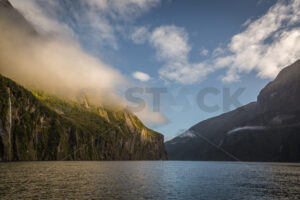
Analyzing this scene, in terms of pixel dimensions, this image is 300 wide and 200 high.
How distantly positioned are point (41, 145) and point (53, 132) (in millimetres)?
19378

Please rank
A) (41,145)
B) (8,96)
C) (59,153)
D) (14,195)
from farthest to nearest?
1. (59,153)
2. (41,145)
3. (8,96)
4. (14,195)

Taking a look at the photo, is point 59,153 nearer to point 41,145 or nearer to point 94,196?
point 41,145

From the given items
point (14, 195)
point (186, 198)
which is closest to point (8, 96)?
point (14, 195)

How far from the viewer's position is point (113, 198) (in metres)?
26.7

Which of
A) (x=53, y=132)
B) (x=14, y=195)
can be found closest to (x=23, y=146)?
(x=53, y=132)

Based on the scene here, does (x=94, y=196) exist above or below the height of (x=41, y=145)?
below

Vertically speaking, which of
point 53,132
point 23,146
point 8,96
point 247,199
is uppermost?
point 8,96

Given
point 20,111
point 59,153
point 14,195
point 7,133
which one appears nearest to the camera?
point 14,195

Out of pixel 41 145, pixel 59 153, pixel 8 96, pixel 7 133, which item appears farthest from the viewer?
pixel 59 153

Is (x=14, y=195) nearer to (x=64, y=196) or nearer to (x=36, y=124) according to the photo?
(x=64, y=196)

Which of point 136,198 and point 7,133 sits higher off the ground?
point 7,133

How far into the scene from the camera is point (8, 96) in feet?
453

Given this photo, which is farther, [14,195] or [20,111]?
[20,111]

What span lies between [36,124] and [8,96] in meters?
35.6
